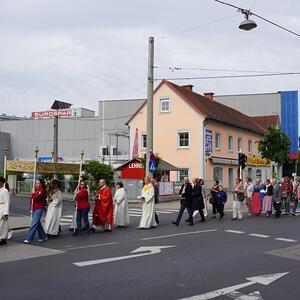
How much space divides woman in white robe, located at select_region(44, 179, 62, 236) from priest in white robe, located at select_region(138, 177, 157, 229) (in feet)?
9.91

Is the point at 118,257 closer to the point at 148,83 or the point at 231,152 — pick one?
the point at 148,83

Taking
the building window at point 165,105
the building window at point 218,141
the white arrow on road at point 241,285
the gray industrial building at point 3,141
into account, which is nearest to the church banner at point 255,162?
the building window at point 218,141

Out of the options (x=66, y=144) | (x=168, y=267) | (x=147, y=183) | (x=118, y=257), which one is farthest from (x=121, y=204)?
(x=66, y=144)

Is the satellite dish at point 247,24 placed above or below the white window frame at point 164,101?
below

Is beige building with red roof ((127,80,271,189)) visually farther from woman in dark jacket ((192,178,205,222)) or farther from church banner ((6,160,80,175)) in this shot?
woman in dark jacket ((192,178,205,222))

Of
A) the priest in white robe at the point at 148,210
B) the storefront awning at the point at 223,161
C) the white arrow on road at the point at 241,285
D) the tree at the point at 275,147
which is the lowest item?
the white arrow on road at the point at 241,285

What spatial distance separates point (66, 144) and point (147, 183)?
63.6 meters

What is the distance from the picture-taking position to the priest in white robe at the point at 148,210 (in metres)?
16.5

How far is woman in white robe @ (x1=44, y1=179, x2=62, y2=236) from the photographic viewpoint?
47.0 ft

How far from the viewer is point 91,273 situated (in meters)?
8.81

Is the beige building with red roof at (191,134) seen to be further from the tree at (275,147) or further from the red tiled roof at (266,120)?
the red tiled roof at (266,120)

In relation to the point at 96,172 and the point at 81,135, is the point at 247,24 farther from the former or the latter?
the point at 81,135

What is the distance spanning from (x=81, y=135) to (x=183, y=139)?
3697cm

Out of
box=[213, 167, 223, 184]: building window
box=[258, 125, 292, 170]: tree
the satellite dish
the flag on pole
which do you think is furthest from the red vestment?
box=[213, 167, 223, 184]: building window
